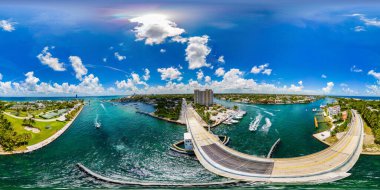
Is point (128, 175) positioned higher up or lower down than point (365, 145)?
lower down

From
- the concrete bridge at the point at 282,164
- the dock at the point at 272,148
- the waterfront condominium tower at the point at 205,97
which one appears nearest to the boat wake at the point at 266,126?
the dock at the point at 272,148

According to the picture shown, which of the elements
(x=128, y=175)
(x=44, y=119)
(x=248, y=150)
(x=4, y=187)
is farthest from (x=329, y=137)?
(x=44, y=119)

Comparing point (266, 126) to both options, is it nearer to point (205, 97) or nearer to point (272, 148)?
point (272, 148)

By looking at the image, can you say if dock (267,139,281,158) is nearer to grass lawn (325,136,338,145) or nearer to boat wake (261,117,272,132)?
grass lawn (325,136,338,145)

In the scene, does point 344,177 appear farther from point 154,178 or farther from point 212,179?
point 154,178

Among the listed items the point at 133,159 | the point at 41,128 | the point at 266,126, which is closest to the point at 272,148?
the point at 266,126

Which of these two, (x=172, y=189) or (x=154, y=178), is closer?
(x=172, y=189)

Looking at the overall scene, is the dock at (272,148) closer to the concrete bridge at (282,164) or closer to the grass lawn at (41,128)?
the concrete bridge at (282,164)
